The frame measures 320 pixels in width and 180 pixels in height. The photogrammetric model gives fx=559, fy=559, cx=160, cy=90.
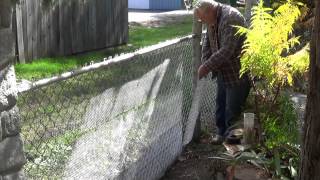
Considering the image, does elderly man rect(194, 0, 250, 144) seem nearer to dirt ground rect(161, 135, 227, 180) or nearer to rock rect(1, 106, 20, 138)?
dirt ground rect(161, 135, 227, 180)

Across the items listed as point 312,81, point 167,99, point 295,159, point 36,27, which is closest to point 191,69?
point 167,99

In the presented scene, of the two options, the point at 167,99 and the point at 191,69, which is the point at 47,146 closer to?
the point at 167,99

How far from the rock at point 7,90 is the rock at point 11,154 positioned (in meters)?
0.16

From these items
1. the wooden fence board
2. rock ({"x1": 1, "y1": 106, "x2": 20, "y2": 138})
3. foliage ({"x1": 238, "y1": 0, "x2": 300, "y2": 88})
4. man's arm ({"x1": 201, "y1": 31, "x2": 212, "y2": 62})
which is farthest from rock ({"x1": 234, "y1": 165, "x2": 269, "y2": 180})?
the wooden fence board

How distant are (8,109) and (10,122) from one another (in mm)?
65

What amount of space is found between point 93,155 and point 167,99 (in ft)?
5.13

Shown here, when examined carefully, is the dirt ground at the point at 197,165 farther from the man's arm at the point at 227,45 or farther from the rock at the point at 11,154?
the rock at the point at 11,154

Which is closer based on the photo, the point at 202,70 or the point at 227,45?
the point at 227,45

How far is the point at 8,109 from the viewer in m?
2.59

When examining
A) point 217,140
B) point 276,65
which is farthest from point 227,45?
point 217,140

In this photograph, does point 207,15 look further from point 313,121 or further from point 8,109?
point 8,109

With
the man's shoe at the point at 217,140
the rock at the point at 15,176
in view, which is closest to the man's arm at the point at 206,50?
the man's shoe at the point at 217,140

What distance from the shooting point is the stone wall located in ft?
8.34

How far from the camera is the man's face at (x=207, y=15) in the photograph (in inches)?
206
